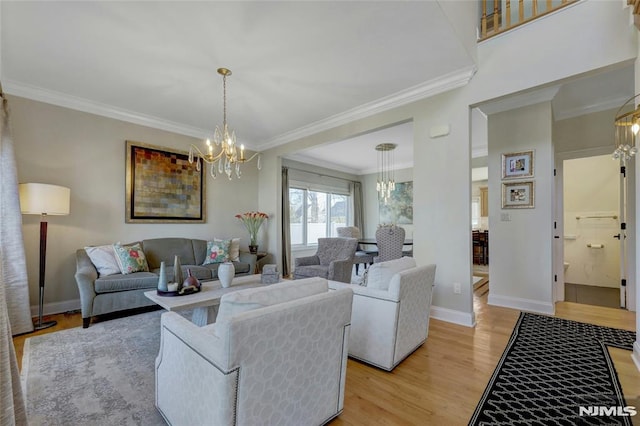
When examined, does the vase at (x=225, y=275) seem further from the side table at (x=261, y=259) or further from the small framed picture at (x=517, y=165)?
the small framed picture at (x=517, y=165)

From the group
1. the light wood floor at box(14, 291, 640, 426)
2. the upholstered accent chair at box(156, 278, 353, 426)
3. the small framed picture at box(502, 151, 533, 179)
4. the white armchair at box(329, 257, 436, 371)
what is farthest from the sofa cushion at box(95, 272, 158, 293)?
the small framed picture at box(502, 151, 533, 179)

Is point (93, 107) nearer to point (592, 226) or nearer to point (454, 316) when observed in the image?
point (454, 316)

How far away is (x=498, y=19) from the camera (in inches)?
119

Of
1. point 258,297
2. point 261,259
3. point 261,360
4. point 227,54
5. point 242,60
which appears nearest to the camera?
point 261,360

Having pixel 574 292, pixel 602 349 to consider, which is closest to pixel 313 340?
pixel 602 349

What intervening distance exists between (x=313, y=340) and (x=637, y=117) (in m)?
2.78

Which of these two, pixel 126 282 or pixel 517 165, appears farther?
pixel 517 165

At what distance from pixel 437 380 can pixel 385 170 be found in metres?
6.45

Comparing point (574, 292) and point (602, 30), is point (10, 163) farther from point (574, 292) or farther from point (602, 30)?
point (574, 292)

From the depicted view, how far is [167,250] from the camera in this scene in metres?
4.17

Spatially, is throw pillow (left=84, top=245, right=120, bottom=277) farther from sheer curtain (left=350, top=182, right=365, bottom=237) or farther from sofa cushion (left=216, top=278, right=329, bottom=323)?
sheer curtain (left=350, top=182, right=365, bottom=237)

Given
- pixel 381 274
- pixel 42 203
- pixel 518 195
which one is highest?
pixel 518 195

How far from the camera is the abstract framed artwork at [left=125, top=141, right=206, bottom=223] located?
13.5ft

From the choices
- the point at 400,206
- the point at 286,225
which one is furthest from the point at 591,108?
the point at 286,225
